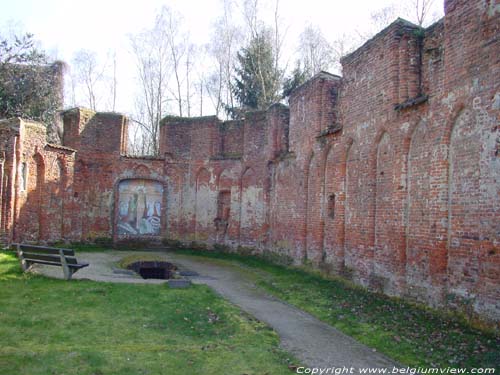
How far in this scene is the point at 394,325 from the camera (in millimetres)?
7953

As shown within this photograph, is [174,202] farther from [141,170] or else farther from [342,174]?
[342,174]

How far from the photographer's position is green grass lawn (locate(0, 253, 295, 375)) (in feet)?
18.6

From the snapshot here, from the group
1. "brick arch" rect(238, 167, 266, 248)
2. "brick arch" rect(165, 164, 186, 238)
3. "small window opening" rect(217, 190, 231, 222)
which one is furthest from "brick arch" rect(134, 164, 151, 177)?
"brick arch" rect(238, 167, 266, 248)

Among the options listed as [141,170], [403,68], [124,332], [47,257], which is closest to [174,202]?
[141,170]

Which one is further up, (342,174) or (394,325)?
(342,174)

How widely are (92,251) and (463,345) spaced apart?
48.3ft

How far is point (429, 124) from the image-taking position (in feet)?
30.0

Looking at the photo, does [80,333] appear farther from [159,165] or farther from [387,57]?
[159,165]

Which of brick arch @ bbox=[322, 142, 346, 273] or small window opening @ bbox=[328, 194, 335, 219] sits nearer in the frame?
brick arch @ bbox=[322, 142, 346, 273]

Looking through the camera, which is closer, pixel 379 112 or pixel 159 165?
pixel 379 112

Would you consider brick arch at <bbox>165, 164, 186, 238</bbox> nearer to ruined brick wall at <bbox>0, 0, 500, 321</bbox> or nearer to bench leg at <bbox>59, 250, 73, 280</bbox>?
ruined brick wall at <bbox>0, 0, 500, 321</bbox>

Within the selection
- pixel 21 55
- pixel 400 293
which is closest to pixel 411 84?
pixel 400 293

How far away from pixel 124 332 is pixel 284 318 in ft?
10.1

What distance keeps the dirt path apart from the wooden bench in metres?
0.48
